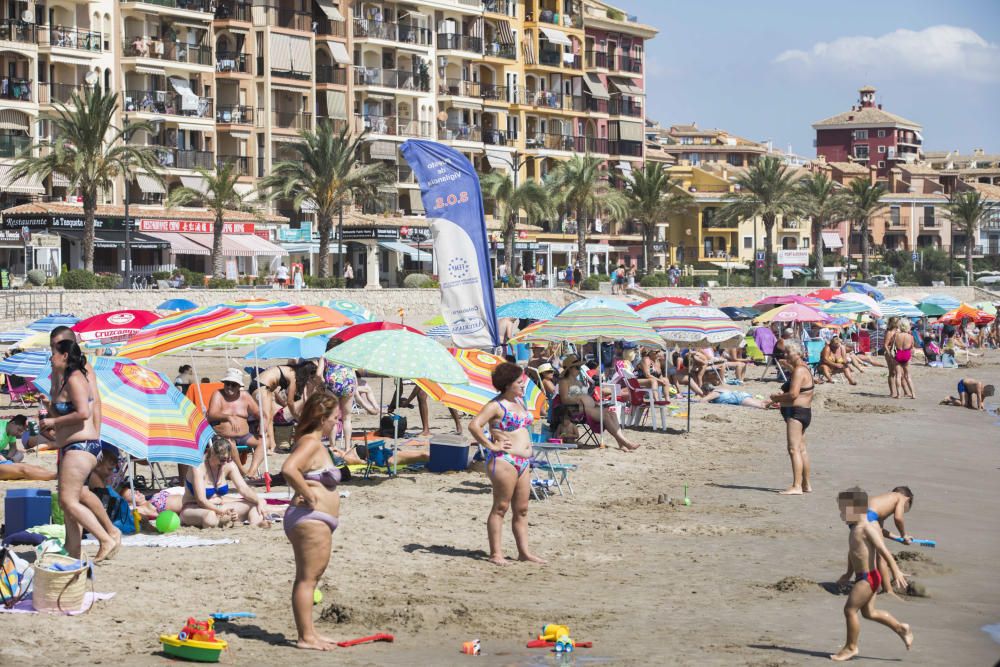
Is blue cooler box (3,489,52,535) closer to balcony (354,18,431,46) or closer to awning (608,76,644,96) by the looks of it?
balcony (354,18,431,46)

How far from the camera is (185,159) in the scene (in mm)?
60500

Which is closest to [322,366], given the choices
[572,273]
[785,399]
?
[785,399]

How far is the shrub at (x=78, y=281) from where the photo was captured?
39656 mm

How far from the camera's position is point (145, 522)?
38.0 feet

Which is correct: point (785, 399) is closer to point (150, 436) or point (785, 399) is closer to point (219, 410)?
point (219, 410)

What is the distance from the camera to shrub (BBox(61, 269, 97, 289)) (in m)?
39.7

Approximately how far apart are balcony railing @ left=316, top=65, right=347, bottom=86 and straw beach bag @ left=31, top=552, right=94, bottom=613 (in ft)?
200

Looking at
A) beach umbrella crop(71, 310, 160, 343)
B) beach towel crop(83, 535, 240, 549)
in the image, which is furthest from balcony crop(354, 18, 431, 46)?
beach towel crop(83, 535, 240, 549)

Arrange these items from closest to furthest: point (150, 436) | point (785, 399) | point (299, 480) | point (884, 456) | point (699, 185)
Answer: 1. point (299, 480)
2. point (150, 436)
3. point (785, 399)
4. point (884, 456)
5. point (699, 185)

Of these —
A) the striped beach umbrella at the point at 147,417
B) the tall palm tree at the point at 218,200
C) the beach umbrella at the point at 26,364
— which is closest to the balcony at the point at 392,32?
the tall palm tree at the point at 218,200

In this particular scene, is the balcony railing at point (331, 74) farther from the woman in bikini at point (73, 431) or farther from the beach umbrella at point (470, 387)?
the woman in bikini at point (73, 431)

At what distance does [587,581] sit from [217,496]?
10.9 ft

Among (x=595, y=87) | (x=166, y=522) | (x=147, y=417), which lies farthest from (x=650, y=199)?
(x=147, y=417)

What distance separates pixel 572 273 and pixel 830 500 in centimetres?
4730
